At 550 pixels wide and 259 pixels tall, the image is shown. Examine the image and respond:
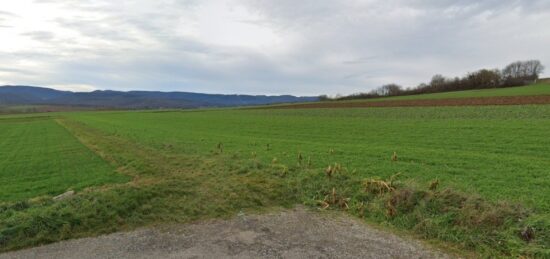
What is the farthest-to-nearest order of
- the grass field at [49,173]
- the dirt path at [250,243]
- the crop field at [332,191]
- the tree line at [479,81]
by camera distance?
the tree line at [479,81] < the grass field at [49,173] < the crop field at [332,191] < the dirt path at [250,243]

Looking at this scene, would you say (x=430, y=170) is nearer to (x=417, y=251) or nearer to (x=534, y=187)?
(x=534, y=187)

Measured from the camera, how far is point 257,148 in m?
19.7

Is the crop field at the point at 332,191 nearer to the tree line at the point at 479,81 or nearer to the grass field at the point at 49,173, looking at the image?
the grass field at the point at 49,173

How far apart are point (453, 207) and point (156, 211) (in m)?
6.70

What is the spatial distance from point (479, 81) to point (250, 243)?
4022 inches

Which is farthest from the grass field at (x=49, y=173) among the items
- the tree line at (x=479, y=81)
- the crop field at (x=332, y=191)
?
the tree line at (x=479, y=81)

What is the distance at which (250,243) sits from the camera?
23.4ft

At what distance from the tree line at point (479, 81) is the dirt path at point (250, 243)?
9824cm

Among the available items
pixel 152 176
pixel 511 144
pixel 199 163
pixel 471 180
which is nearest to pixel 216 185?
pixel 152 176

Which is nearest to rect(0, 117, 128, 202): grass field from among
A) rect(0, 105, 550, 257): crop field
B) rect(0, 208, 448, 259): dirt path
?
rect(0, 105, 550, 257): crop field

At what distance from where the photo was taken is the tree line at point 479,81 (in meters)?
93.2

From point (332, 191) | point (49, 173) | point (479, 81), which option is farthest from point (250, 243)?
point (479, 81)

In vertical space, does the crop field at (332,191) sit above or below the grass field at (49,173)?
above

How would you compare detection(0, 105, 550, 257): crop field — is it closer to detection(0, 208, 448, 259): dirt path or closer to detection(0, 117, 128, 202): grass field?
detection(0, 117, 128, 202): grass field
